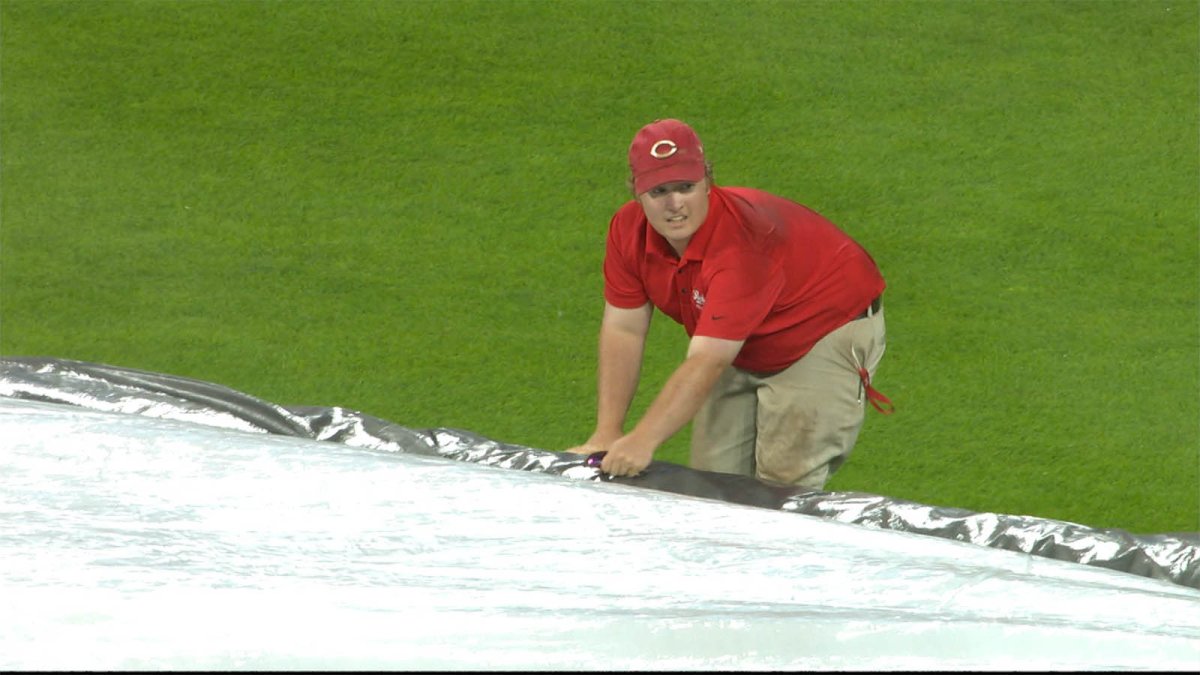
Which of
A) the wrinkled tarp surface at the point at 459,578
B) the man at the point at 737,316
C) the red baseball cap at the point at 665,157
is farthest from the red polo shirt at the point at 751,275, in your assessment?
the wrinkled tarp surface at the point at 459,578

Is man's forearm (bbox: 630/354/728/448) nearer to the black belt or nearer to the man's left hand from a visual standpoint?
the man's left hand

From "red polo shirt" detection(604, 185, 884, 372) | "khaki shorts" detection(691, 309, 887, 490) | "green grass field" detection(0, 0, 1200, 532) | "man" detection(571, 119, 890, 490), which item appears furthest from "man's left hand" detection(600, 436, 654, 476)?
"green grass field" detection(0, 0, 1200, 532)

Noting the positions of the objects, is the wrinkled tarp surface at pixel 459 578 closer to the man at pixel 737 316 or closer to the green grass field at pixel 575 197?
the man at pixel 737 316

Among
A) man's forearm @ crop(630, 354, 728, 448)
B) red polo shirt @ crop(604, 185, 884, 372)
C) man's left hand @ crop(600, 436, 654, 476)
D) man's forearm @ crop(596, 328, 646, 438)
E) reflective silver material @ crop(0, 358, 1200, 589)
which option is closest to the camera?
reflective silver material @ crop(0, 358, 1200, 589)

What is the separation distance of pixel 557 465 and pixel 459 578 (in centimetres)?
66

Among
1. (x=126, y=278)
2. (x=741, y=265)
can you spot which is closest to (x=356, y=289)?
(x=126, y=278)

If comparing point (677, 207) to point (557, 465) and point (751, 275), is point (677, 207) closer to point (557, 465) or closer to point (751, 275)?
point (751, 275)

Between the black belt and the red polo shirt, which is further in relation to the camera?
the black belt

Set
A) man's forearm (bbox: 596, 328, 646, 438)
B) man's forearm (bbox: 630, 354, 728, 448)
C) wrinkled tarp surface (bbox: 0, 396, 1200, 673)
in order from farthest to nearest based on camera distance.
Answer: man's forearm (bbox: 596, 328, 646, 438), man's forearm (bbox: 630, 354, 728, 448), wrinkled tarp surface (bbox: 0, 396, 1200, 673)

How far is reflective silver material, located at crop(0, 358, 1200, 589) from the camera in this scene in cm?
183

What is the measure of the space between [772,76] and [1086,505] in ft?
7.33

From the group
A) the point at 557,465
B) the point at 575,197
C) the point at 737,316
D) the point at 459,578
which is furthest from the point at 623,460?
the point at 575,197

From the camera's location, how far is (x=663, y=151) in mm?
2305

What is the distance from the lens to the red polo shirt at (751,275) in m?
2.37
